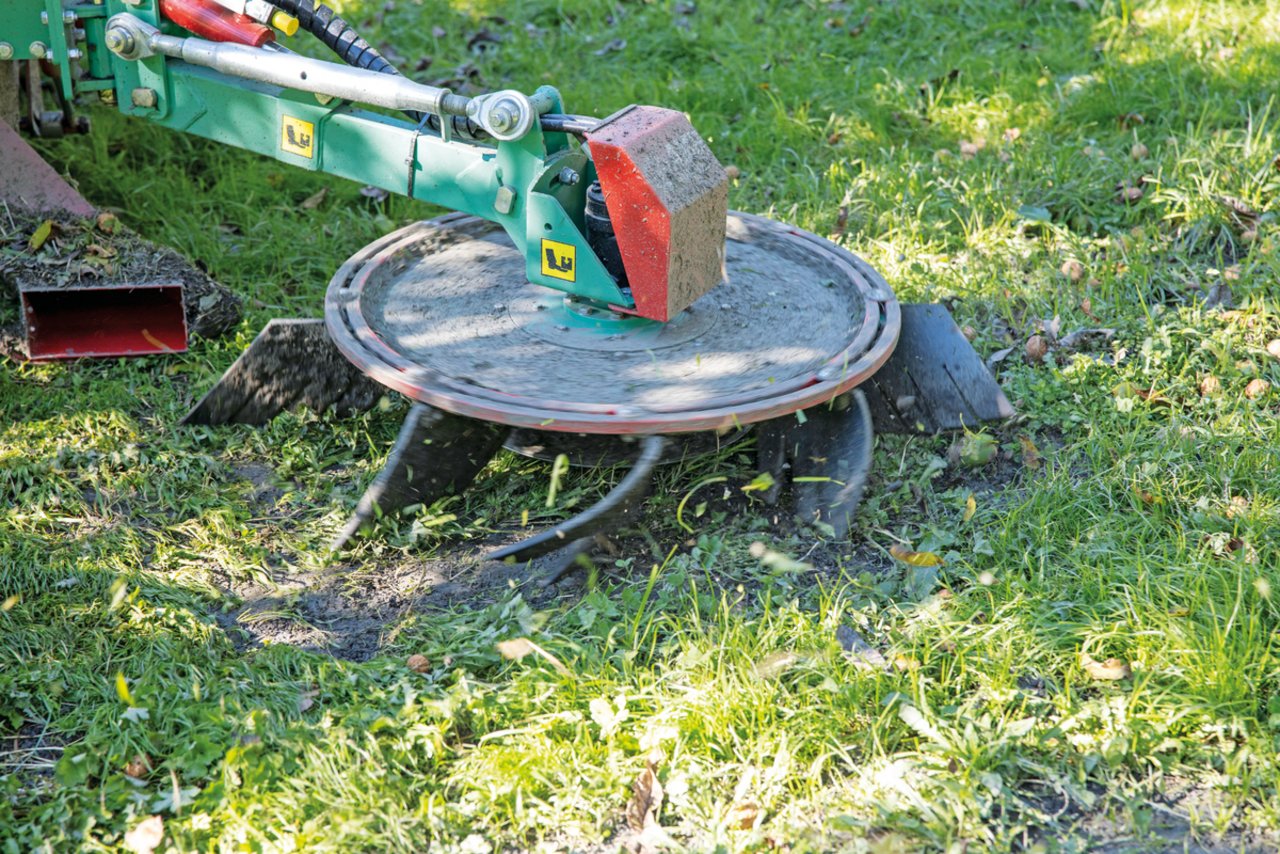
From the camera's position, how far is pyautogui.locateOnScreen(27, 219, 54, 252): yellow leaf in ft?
13.4

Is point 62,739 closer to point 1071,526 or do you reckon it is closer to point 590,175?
point 590,175

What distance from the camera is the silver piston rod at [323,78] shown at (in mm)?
3143

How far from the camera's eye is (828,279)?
12.6 ft

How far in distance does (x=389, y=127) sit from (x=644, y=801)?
2.00 meters

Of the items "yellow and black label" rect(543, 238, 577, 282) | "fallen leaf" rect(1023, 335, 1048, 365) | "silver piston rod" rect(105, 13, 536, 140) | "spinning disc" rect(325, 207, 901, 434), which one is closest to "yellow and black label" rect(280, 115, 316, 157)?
"silver piston rod" rect(105, 13, 536, 140)

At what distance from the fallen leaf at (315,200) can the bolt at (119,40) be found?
5.05ft

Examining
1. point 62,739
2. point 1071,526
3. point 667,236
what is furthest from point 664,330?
point 62,739

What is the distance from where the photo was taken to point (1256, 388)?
373cm

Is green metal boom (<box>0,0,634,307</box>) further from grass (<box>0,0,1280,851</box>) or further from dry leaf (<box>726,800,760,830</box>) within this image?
dry leaf (<box>726,800,760,830</box>)

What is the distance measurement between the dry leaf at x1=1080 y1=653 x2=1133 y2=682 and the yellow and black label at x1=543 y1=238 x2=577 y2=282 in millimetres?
1638

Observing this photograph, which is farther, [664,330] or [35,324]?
[35,324]

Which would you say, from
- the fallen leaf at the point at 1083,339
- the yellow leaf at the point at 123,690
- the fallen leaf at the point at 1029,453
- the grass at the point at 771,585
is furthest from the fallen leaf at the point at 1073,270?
the yellow leaf at the point at 123,690

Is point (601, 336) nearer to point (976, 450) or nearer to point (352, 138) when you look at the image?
point (352, 138)

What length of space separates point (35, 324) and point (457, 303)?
156 centimetres
